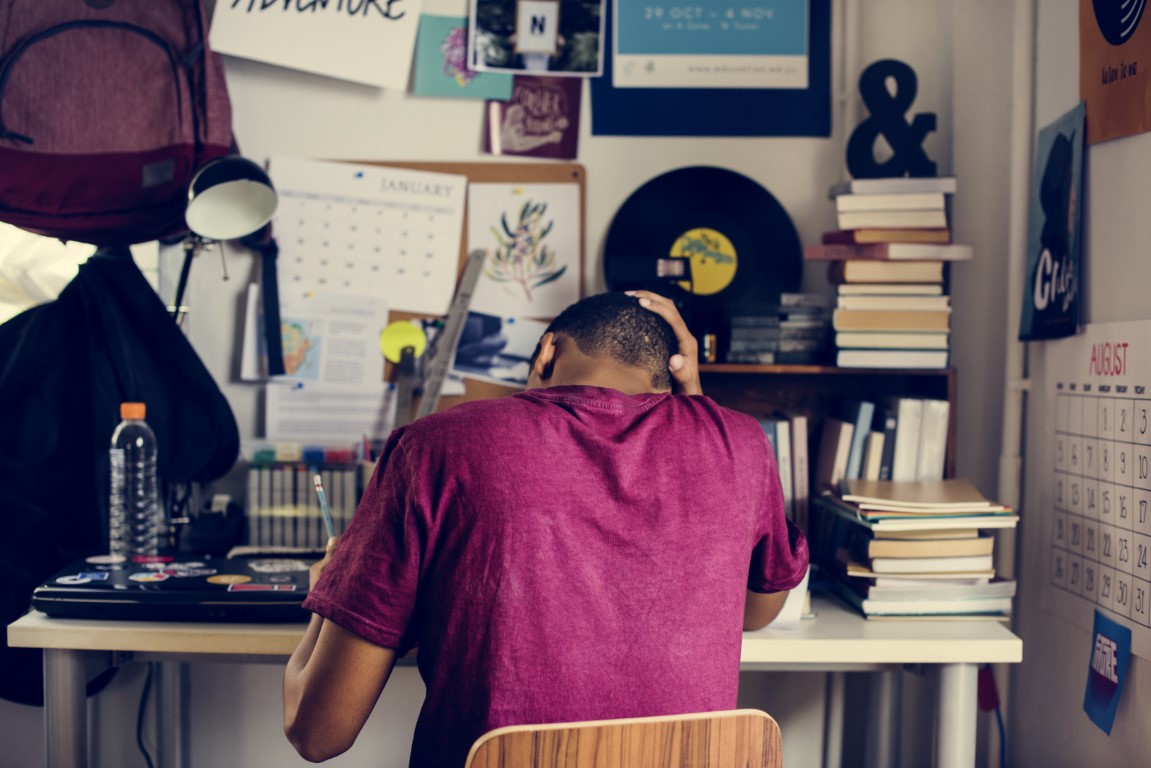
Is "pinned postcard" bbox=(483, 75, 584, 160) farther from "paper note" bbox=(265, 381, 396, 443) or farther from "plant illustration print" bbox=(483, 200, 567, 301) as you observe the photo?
"paper note" bbox=(265, 381, 396, 443)

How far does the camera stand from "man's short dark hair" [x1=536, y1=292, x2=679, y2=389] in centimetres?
118

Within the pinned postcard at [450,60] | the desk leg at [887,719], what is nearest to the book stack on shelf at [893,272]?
the desk leg at [887,719]

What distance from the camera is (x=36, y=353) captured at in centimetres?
173

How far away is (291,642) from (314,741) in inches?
15.5

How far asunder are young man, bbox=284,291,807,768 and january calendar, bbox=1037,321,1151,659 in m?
0.67

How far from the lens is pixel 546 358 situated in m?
1.24

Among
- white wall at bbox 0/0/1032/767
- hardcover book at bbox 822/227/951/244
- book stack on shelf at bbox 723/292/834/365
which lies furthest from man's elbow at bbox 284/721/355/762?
hardcover book at bbox 822/227/951/244

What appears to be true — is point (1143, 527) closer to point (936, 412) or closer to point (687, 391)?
point (936, 412)

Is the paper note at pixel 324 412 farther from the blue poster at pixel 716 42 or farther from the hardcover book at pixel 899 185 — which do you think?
the hardcover book at pixel 899 185

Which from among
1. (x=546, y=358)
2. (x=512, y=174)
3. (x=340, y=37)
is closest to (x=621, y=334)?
(x=546, y=358)

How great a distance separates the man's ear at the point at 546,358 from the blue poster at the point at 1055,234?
90 centimetres

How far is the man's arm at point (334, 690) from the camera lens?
101 cm

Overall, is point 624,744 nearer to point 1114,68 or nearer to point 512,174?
point 1114,68

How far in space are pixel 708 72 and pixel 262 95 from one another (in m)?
0.93
